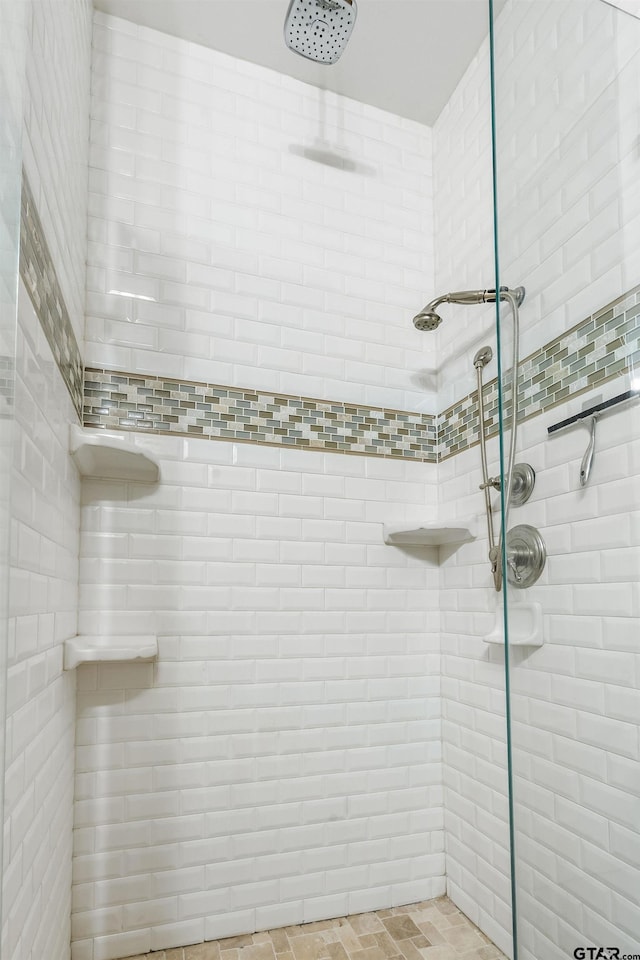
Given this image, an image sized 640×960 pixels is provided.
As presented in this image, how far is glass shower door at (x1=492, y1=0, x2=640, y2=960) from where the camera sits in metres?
1.00

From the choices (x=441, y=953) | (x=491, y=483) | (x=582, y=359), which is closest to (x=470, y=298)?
(x=491, y=483)

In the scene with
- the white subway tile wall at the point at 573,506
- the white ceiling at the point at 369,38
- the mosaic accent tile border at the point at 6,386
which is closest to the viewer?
the mosaic accent tile border at the point at 6,386

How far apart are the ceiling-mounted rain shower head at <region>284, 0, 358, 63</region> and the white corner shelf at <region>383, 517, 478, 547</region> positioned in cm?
148

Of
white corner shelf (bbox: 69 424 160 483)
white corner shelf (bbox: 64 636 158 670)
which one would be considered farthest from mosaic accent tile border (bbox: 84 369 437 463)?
white corner shelf (bbox: 64 636 158 670)

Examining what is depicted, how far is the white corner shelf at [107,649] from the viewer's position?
157cm

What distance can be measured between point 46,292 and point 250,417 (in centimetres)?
87

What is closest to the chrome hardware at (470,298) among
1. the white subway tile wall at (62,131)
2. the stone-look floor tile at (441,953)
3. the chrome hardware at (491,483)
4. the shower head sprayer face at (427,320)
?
the shower head sprayer face at (427,320)

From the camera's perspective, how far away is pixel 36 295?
3.93ft

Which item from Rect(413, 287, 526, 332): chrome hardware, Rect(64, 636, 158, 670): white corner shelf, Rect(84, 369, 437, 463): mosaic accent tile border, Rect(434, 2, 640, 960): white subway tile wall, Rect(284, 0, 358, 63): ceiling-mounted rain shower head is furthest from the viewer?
Rect(84, 369, 437, 463): mosaic accent tile border

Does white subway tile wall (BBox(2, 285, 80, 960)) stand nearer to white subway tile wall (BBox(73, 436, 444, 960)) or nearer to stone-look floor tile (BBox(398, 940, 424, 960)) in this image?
white subway tile wall (BBox(73, 436, 444, 960))

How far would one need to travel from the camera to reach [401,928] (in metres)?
1.92

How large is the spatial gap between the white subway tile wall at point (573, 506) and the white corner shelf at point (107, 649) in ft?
3.40

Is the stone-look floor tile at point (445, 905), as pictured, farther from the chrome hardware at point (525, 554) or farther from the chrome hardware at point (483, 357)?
the chrome hardware at point (483, 357)

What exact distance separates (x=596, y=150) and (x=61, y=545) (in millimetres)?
1420
